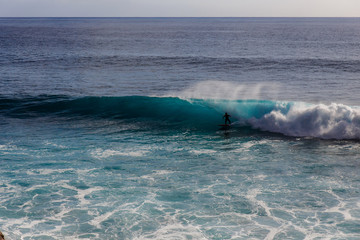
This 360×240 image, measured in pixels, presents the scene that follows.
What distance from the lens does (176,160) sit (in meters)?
18.0

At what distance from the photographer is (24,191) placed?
47.9 ft

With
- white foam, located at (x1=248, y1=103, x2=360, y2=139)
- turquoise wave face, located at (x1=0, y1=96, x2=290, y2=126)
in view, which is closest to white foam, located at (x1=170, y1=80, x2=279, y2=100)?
turquoise wave face, located at (x1=0, y1=96, x2=290, y2=126)

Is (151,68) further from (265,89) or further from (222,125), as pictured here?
(222,125)

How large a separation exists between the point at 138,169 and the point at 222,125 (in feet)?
27.7

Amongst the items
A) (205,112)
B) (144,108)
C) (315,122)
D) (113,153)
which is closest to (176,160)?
(113,153)

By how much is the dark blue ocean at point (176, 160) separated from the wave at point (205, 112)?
0.09m

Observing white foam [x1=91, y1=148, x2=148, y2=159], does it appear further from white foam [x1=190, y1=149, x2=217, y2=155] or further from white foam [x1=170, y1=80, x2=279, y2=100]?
white foam [x1=170, y1=80, x2=279, y2=100]

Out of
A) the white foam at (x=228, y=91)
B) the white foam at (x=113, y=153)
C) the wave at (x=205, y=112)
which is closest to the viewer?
the white foam at (x=113, y=153)

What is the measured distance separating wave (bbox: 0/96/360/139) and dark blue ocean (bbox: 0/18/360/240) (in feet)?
0.28

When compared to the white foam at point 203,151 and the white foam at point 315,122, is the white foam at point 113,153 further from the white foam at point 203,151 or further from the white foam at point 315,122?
the white foam at point 315,122

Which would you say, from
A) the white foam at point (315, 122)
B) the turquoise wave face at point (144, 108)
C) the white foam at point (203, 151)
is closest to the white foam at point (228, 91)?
the turquoise wave face at point (144, 108)

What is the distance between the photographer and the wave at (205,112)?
905 inches

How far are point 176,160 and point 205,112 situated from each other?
10.1m

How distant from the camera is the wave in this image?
75.4 feet
